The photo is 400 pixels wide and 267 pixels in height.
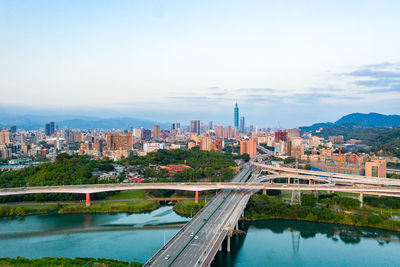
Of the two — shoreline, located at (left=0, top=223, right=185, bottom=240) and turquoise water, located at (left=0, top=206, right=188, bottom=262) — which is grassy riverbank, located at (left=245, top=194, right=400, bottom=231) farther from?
shoreline, located at (left=0, top=223, right=185, bottom=240)

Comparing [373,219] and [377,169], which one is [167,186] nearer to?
[373,219]

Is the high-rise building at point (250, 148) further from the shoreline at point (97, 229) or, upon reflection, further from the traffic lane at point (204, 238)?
the shoreline at point (97, 229)

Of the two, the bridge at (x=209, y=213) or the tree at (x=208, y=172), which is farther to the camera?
the tree at (x=208, y=172)

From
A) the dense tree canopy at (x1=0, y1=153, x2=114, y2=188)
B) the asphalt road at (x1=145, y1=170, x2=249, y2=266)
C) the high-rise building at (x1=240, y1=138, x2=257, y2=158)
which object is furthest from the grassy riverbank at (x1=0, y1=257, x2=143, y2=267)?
the high-rise building at (x1=240, y1=138, x2=257, y2=158)

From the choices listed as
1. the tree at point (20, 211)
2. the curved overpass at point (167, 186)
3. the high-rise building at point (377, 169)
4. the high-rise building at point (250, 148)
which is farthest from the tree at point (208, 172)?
the high-rise building at point (250, 148)

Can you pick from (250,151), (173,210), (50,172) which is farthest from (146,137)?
(173,210)

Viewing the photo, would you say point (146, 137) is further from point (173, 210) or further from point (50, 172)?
point (173, 210)

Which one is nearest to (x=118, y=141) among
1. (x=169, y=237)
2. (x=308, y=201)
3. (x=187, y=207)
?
(x=187, y=207)
